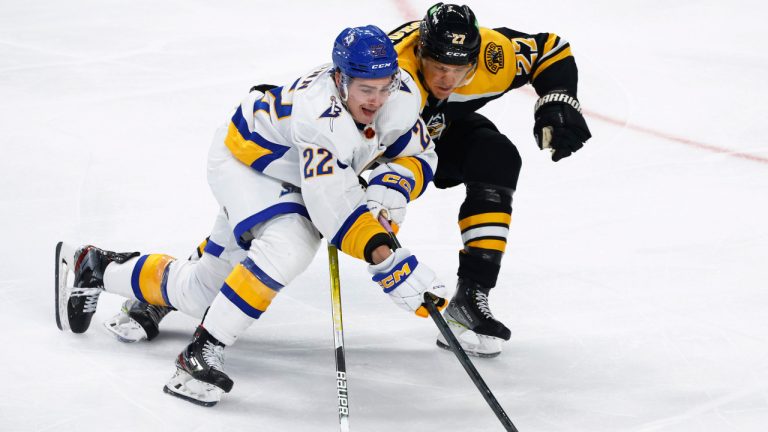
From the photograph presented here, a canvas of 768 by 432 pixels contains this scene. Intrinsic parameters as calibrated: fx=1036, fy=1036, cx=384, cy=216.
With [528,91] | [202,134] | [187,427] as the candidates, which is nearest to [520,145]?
[528,91]

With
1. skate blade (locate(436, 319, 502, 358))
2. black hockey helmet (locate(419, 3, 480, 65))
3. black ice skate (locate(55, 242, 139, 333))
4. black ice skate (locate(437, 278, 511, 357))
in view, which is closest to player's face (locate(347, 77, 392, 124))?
black hockey helmet (locate(419, 3, 480, 65))

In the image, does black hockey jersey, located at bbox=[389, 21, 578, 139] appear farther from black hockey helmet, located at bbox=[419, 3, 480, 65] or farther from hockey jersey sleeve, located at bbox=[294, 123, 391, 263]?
hockey jersey sleeve, located at bbox=[294, 123, 391, 263]

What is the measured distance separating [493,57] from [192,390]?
156 cm

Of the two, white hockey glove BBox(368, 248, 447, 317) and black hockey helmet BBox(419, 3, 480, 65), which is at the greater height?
black hockey helmet BBox(419, 3, 480, 65)

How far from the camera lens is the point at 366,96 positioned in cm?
293

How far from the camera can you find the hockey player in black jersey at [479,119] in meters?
3.36

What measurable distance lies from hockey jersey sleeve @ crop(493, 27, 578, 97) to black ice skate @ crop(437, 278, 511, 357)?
2.60 ft

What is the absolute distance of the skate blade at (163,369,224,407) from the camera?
296 centimetres

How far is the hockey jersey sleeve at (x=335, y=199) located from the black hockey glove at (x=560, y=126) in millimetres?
882

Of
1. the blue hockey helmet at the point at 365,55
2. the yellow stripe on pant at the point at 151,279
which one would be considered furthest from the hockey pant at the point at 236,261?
the blue hockey helmet at the point at 365,55

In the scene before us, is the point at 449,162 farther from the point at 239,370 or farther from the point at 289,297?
the point at 239,370

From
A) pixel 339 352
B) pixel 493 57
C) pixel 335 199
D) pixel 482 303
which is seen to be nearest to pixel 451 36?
pixel 493 57

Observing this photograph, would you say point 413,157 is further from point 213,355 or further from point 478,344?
point 213,355

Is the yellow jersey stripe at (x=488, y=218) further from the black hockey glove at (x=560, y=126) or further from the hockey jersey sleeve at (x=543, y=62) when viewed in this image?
the hockey jersey sleeve at (x=543, y=62)
